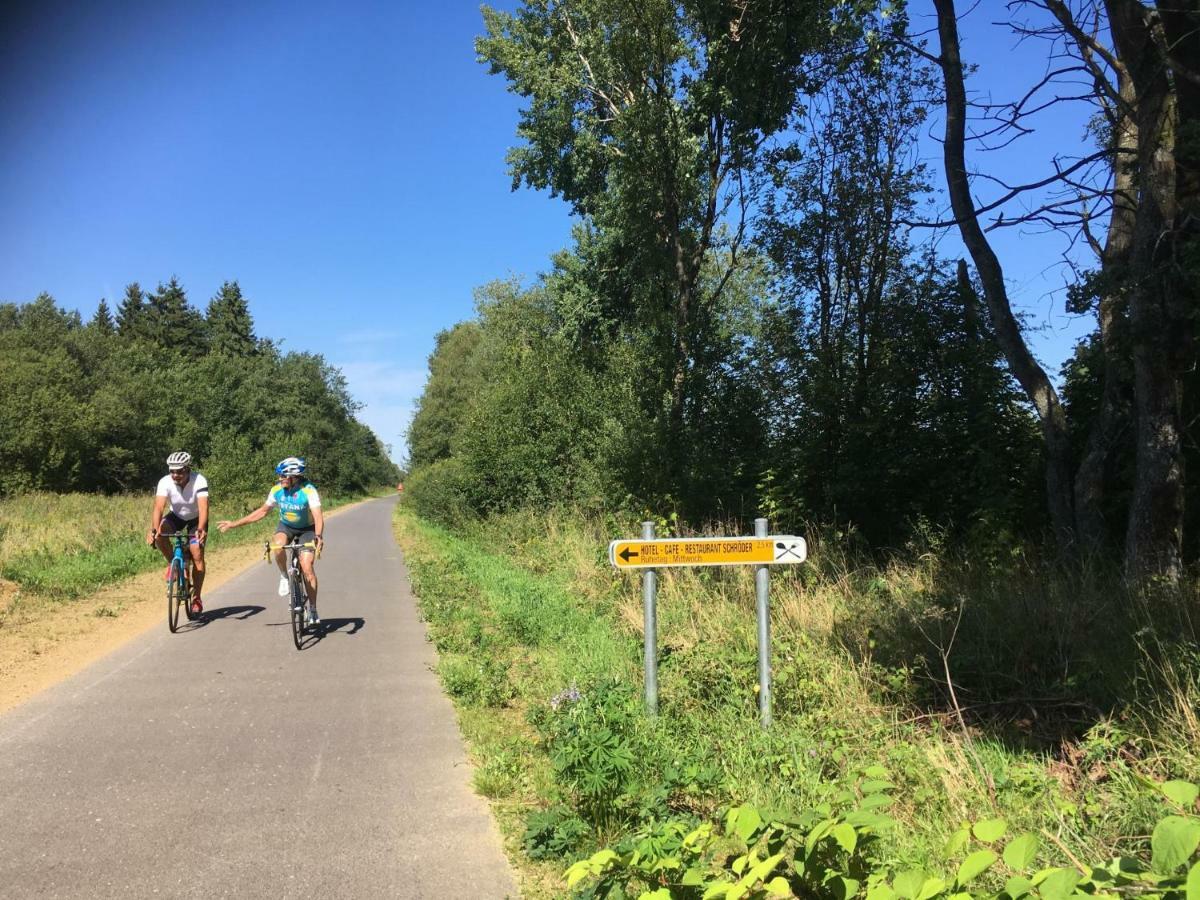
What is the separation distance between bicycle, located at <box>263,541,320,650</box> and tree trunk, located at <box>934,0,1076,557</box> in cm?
747

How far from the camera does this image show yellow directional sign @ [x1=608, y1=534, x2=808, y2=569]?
445 centimetres

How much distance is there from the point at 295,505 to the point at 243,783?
4238mm

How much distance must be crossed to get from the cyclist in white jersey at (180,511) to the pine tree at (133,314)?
6261cm

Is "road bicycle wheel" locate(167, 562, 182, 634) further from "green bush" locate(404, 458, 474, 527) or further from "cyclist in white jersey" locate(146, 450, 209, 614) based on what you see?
"green bush" locate(404, 458, 474, 527)

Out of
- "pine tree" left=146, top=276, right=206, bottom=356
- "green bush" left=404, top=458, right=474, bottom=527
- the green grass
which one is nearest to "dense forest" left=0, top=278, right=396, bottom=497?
"pine tree" left=146, top=276, right=206, bottom=356

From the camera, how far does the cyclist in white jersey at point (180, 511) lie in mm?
8500

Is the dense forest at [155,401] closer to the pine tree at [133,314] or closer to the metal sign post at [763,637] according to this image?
the pine tree at [133,314]

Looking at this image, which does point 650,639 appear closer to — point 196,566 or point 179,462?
point 179,462

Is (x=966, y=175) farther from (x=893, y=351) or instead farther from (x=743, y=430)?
(x=743, y=430)

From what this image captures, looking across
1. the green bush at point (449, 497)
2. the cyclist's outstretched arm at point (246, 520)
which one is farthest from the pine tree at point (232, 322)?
the cyclist's outstretched arm at point (246, 520)

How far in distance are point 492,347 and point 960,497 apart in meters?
30.4

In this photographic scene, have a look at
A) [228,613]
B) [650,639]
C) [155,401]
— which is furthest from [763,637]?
[155,401]

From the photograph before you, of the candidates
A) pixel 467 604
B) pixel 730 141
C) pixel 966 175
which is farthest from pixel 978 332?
pixel 467 604

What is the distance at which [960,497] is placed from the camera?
29.1 ft
